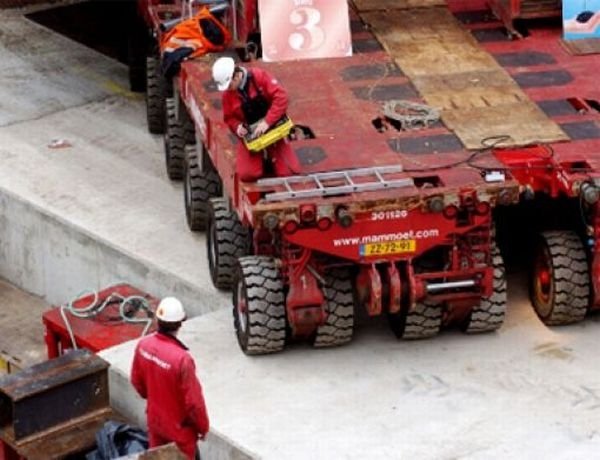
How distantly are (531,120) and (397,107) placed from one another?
992mm

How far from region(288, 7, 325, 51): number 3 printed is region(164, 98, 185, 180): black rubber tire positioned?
2.00 m

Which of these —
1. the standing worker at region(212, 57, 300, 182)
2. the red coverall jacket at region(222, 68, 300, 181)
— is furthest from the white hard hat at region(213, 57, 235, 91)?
the red coverall jacket at region(222, 68, 300, 181)

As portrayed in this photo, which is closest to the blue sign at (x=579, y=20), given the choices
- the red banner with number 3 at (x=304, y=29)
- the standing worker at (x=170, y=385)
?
the red banner with number 3 at (x=304, y=29)

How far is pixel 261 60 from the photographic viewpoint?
48.1 feet

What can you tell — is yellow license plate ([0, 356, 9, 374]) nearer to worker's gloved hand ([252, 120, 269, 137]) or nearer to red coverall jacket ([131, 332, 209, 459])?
worker's gloved hand ([252, 120, 269, 137])

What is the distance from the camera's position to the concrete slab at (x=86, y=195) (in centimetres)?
1512

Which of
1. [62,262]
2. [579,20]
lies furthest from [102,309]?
[579,20]

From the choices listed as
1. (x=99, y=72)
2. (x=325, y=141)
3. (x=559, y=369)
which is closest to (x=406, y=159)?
(x=325, y=141)

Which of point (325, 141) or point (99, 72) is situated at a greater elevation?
point (325, 141)

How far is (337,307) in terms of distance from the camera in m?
12.8

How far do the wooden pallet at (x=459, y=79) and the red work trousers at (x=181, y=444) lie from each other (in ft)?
10.8

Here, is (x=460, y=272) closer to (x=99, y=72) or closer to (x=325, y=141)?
(x=325, y=141)

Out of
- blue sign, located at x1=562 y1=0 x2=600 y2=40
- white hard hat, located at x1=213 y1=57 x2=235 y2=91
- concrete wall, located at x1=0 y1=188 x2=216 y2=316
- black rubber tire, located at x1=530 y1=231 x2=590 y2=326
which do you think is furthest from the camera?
blue sign, located at x1=562 y1=0 x2=600 y2=40

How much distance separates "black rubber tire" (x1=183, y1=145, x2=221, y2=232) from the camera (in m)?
15.2
